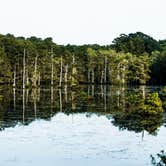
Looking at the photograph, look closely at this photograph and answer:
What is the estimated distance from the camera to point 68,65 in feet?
261

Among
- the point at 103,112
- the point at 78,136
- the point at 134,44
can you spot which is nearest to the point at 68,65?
the point at 134,44

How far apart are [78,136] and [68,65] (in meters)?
57.2

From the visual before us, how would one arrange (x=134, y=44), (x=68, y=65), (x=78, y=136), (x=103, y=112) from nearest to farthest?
1. (x=78, y=136)
2. (x=103, y=112)
3. (x=68, y=65)
4. (x=134, y=44)

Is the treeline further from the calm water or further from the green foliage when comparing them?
the calm water

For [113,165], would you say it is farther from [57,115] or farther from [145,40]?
[145,40]

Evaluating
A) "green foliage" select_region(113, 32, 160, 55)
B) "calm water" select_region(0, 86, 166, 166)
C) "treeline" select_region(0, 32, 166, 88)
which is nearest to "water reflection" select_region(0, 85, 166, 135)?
"calm water" select_region(0, 86, 166, 166)

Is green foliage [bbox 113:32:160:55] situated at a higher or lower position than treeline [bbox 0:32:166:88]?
higher

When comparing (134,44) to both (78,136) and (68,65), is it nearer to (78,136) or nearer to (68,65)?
(68,65)

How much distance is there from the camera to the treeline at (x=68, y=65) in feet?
232

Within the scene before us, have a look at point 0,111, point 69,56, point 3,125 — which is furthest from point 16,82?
point 3,125

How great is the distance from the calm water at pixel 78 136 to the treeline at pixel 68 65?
35008mm

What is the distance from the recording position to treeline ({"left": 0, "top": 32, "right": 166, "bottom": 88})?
232 feet

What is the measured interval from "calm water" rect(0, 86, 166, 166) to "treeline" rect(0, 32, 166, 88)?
1378 inches

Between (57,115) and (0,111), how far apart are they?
3611 mm
